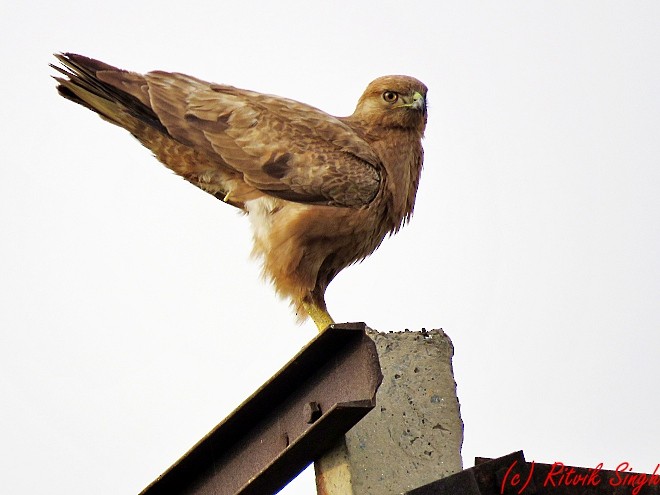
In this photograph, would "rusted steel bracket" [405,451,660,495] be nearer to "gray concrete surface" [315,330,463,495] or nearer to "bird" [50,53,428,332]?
"gray concrete surface" [315,330,463,495]

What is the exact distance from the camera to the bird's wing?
7.01 metres

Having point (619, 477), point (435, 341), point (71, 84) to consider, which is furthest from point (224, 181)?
point (619, 477)

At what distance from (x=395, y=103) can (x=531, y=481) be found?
380 centimetres

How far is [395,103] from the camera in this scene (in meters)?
7.64

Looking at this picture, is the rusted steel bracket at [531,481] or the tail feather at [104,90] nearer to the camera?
the rusted steel bracket at [531,481]

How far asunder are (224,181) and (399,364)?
273 centimetres

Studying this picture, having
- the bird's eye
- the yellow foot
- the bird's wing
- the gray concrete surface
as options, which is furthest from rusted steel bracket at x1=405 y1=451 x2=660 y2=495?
the bird's eye

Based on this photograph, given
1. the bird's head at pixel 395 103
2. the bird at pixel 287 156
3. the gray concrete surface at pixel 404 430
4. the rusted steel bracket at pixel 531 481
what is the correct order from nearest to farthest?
1. the rusted steel bracket at pixel 531 481
2. the gray concrete surface at pixel 404 430
3. the bird at pixel 287 156
4. the bird's head at pixel 395 103

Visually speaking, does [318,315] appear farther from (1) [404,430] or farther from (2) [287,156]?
(1) [404,430]

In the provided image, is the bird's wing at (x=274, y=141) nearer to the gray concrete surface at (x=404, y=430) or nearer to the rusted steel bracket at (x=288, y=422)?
the gray concrete surface at (x=404, y=430)

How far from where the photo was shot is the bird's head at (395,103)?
24.9ft

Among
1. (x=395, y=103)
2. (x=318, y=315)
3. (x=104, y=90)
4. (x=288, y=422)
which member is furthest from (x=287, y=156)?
(x=288, y=422)

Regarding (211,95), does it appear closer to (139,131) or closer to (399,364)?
(139,131)

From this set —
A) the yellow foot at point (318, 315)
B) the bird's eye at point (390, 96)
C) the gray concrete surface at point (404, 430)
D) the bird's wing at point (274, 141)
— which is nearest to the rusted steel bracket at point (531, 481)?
the gray concrete surface at point (404, 430)
